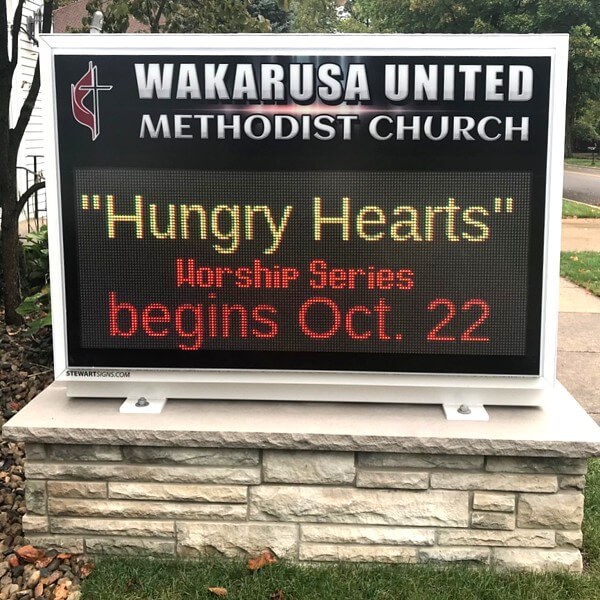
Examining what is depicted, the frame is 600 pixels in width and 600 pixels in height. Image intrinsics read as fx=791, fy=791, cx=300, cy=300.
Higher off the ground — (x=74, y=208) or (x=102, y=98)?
(x=102, y=98)

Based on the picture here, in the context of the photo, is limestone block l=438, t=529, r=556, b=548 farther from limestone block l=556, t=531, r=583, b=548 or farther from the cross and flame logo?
the cross and flame logo

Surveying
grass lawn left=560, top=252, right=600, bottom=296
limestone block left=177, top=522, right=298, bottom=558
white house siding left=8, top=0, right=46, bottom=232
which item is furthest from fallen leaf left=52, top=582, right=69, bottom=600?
white house siding left=8, top=0, right=46, bottom=232

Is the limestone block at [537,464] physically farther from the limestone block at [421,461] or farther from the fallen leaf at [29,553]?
the fallen leaf at [29,553]

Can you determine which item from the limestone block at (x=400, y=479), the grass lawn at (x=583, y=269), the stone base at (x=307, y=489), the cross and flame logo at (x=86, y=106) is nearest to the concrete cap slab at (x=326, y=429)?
the stone base at (x=307, y=489)

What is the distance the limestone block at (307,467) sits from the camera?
3287mm

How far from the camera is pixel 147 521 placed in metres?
3.37

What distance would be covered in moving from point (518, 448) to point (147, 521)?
158cm

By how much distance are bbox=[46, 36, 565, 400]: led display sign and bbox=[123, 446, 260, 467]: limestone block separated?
0.36 metres

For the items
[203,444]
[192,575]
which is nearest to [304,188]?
[203,444]

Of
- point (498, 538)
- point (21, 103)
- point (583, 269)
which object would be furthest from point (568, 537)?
point (21, 103)

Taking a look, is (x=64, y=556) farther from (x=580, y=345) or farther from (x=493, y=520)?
(x=580, y=345)

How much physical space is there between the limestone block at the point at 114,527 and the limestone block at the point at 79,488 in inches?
4.4

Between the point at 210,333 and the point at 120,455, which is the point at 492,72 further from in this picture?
the point at 120,455

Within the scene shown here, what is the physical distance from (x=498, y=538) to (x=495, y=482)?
0.80 feet
